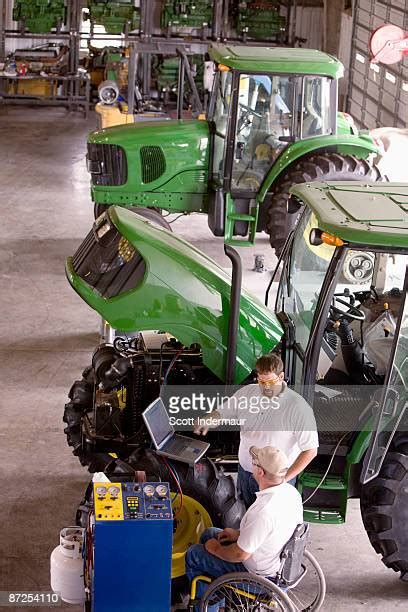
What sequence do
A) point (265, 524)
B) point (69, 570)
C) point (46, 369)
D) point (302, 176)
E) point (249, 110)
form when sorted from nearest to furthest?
point (265, 524)
point (69, 570)
point (46, 369)
point (249, 110)
point (302, 176)

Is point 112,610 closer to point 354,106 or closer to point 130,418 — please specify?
point 130,418

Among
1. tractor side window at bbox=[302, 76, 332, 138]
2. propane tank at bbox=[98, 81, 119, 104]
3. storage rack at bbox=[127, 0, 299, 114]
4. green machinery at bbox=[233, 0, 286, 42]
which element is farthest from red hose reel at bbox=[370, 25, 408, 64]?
green machinery at bbox=[233, 0, 286, 42]

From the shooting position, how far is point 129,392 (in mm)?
6262

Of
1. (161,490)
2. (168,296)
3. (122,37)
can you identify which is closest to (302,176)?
(168,296)

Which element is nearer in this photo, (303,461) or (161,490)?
(161,490)

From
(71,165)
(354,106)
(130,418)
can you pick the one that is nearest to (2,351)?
(130,418)

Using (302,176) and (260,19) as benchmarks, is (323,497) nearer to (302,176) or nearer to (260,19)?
(302,176)

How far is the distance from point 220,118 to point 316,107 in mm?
1020

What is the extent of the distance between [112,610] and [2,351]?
14.3 feet

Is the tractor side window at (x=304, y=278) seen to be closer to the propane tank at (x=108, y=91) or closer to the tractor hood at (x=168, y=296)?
the tractor hood at (x=168, y=296)

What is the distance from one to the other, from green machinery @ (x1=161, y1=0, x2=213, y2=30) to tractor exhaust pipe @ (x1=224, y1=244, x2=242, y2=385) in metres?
14.7

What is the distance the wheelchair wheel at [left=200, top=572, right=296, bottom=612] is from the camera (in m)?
4.95

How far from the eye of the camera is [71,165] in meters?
16.0

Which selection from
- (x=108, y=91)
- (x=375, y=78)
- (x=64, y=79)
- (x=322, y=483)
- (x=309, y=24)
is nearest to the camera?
(x=322, y=483)
